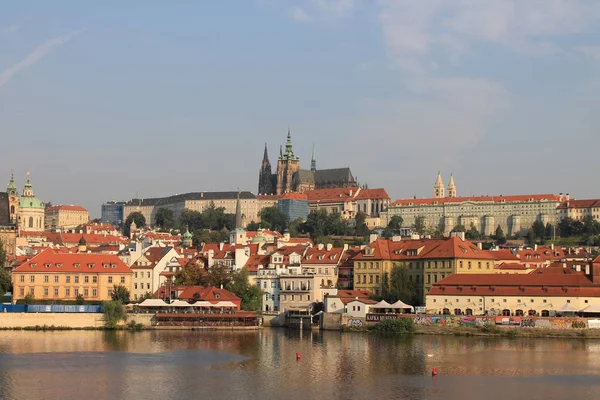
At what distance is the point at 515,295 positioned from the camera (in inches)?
3039

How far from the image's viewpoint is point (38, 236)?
175 meters

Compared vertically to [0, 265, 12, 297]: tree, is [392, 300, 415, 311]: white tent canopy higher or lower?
lower

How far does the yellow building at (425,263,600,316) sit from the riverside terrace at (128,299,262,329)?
44.6 feet

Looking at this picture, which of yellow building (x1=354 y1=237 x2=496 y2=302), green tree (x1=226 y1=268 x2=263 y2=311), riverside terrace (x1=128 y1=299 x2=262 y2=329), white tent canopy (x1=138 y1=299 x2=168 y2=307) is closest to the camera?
riverside terrace (x1=128 y1=299 x2=262 y2=329)

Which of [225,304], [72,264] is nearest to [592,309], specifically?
[225,304]

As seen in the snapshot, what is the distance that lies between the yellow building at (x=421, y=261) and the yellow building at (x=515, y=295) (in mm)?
6705

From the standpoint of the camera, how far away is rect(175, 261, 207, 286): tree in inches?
3469

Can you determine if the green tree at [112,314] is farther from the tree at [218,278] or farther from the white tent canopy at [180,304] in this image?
the tree at [218,278]

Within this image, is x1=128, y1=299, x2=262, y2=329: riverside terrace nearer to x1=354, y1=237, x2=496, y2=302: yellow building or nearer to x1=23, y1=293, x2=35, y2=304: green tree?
x1=23, y1=293, x2=35, y2=304: green tree

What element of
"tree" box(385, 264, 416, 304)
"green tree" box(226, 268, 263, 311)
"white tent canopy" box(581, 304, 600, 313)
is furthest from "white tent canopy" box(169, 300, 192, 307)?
"white tent canopy" box(581, 304, 600, 313)

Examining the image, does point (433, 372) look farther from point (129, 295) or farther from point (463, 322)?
point (129, 295)

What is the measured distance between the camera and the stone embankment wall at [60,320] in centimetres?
7775

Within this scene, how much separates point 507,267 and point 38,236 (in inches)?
3942

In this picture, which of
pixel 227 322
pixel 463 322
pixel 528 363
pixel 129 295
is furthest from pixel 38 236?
pixel 528 363
